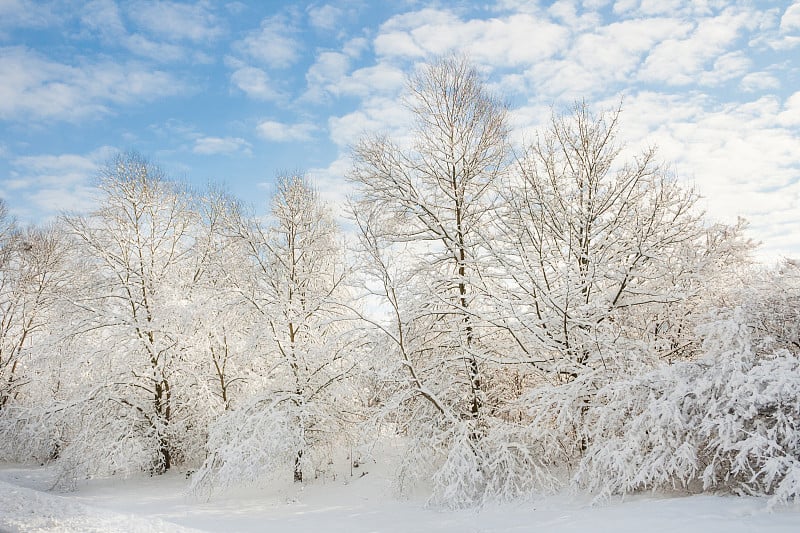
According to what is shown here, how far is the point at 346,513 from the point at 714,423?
6.79 m

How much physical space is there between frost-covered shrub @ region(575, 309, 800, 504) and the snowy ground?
0.35m

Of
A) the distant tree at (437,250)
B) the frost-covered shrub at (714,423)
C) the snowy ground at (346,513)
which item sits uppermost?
the distant tree at (437,250)

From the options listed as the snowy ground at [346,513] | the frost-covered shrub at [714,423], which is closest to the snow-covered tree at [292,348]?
the snowy ground at [346,513]

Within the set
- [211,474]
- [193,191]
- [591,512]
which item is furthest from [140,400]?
[591,512]

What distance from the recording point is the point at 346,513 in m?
10.0

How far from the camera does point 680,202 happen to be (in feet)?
35.6

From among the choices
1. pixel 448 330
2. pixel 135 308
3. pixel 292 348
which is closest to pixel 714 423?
pixel 448 330

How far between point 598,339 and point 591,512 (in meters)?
2.86

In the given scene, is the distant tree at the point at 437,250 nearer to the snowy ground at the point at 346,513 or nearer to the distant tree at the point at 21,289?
the snowy ground at the point at 346,513

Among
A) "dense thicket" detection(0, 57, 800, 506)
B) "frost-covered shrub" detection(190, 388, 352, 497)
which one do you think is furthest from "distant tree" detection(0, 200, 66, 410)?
"frost-covered shrub" detection(190, 388, 352, 497)

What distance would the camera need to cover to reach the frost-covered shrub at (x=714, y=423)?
6.14 meters

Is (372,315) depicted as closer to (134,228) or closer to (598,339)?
(598,339)

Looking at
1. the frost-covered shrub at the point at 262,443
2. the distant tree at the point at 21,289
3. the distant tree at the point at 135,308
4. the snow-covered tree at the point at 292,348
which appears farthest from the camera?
the distant tree at the point at 21,289

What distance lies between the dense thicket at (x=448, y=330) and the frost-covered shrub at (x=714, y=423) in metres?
0.04
